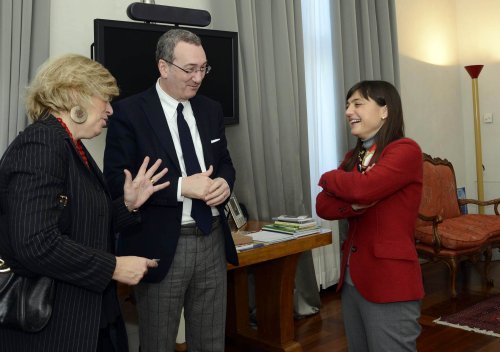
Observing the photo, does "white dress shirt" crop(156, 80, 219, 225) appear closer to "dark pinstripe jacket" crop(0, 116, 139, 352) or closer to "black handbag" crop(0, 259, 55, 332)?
"dark pinstripe jacket" crop(0, 116, 139, 352)

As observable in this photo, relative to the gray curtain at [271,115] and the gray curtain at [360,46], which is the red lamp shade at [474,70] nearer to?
the gray curtain at [360,46]

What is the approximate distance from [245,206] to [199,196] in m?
1.69

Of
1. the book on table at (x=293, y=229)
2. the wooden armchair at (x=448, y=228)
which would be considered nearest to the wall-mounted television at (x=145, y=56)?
the book on table at (x=293, y=229)

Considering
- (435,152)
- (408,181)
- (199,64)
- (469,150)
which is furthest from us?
(469,150)

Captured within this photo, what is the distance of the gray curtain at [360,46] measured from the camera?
14.3 ft

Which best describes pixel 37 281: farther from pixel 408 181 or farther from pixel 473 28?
pixel 473 28

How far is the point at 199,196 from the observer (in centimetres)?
185

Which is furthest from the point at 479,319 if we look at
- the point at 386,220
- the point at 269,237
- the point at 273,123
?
the point at 386,220

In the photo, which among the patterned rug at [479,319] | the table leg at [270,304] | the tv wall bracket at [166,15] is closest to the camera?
the tv wall bracket at [166,15]

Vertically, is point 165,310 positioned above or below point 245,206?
below

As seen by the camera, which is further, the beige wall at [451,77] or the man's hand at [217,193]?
the beige wall at [451,77]

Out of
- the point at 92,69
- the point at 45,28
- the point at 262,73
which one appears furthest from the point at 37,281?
the point at 262,73

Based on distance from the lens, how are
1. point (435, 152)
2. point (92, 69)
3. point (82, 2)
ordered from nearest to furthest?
point (92, 69), point (82, 2), point (435, 152)

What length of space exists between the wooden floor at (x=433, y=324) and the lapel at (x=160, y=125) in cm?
170
